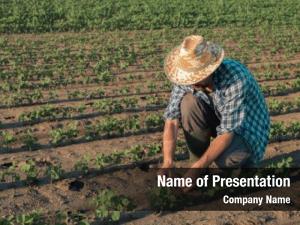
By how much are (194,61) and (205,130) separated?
921 mm

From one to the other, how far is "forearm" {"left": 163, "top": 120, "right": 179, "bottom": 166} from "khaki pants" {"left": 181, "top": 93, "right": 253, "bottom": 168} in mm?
159

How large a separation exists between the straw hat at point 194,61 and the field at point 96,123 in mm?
1195

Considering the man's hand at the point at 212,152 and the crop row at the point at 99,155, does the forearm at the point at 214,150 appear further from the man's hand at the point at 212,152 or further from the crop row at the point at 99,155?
the crop row at the point at 99,155

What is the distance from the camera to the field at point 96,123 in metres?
5.11

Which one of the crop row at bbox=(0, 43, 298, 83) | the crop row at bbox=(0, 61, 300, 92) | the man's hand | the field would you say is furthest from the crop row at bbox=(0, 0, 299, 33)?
the man's hand

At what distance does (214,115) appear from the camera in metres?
5.48

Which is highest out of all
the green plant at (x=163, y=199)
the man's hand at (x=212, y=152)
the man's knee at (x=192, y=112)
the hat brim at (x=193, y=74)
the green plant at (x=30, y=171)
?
the hat brim at (x=193, y=74)

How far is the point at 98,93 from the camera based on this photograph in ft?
31.5

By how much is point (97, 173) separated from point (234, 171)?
145cm

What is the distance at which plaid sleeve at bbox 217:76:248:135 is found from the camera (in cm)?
504

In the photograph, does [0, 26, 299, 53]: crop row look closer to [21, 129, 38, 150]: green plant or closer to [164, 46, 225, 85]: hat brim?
[21, 129, 38, 150]: green plant

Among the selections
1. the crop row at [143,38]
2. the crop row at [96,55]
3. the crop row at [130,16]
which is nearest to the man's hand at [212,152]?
the crop row at [96,55]

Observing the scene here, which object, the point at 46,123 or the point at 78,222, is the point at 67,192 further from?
the point at 46,123

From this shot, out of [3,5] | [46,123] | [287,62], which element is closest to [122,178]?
[46,123]
